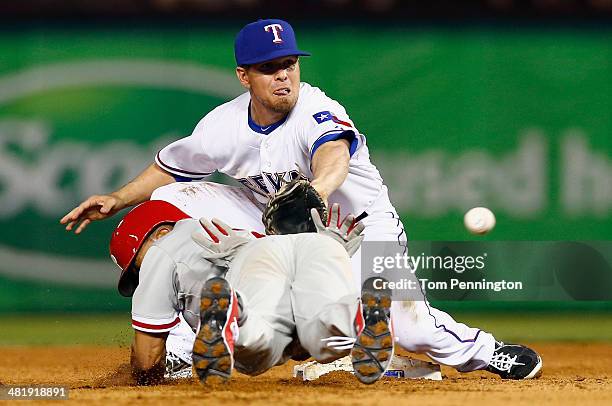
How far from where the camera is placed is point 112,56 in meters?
8.58

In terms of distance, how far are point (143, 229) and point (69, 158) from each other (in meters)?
4.01

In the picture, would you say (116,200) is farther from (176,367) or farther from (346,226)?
(346,226)

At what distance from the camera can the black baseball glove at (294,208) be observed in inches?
165

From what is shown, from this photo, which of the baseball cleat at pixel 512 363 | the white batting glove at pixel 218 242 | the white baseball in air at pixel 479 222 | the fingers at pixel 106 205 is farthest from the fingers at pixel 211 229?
the white baseball in air at pixel 479 222

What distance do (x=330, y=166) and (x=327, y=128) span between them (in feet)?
0.95

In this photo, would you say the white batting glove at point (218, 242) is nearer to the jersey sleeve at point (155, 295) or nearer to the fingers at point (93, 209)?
→ the jersey sleeve at point (155, 295)

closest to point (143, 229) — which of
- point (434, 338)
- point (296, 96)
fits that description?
point (296, 96)

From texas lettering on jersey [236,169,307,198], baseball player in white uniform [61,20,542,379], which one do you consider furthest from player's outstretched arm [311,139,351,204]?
texas lettering on jersey [236,169,307,198]

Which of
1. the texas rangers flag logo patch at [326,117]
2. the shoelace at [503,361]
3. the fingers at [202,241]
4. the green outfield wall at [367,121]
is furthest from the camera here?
A: the green outfield wall at [367,121]

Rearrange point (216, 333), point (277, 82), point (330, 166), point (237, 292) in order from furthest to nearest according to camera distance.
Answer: point (277, 82) → point (330, 166) → point (237, 292) → point (216, 333)

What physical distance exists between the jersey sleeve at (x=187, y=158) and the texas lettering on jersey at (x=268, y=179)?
31cm

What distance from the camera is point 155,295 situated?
14.4ft

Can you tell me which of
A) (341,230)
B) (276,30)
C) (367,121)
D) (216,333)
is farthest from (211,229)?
(367,121)

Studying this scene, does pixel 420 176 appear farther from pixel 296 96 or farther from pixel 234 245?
pixel 234 245
